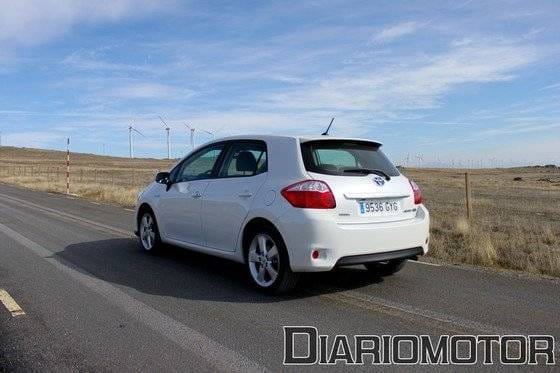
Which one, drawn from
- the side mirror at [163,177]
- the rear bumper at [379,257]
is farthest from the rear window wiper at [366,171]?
the side mirror at [163,177]

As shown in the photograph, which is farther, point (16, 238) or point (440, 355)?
point (16, 238)

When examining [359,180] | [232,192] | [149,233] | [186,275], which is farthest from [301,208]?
[149,233]

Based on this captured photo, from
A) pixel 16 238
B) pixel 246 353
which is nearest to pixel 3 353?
pixel 246 353

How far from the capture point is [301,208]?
5.28 meters

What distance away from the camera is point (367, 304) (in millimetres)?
5355

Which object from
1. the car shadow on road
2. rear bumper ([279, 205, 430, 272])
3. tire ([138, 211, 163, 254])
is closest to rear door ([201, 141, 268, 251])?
the car shadow on road

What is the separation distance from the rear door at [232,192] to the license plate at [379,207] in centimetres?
109

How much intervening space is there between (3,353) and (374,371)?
2702mm

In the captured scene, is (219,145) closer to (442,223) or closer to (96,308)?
(96,308)

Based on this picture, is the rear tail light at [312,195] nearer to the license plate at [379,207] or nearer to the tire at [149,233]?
the license plate at [379,207]

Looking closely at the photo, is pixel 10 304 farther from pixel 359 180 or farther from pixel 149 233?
pixel 359 180

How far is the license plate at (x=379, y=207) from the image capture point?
5.48 metres

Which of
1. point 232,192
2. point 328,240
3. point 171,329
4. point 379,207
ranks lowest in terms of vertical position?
point 171,329

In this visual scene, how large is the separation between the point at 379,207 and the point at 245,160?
162 centimetres
